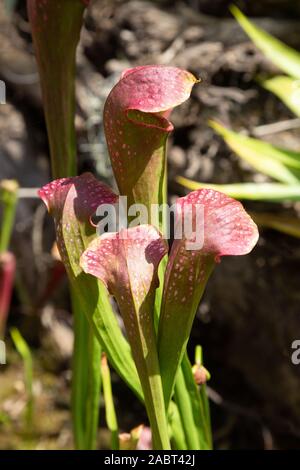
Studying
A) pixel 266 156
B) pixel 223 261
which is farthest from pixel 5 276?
pixel 266 156

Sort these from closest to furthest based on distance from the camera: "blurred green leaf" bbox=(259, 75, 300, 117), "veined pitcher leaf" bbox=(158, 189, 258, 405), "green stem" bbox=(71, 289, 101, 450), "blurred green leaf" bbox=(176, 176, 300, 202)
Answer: "veined pitcher leaf" bbox=(158, 189, 258, 405) < "green stem" bbox=(71, 289, 101, 450) < "blurred green leaf" bbox=(176, 176, 300, 202) < "blurred green leaf" bbox=(259, 75, 300, 117)

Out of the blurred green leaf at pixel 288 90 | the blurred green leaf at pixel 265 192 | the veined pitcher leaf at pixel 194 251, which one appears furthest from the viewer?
the blurred green leaf at pixel 288 90

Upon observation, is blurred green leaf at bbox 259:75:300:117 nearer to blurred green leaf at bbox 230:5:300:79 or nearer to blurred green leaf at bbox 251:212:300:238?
blurred green leaf at bbox 230:5:300:79

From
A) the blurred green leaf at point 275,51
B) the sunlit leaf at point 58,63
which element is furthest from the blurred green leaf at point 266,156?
the sunlit leaf at point 58,63

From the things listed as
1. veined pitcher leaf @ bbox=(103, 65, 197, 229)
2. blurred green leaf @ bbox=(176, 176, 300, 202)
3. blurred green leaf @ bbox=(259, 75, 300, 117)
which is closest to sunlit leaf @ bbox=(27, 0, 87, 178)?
veined pitcher leaf @ bbox=(103, 65, 197, 229)

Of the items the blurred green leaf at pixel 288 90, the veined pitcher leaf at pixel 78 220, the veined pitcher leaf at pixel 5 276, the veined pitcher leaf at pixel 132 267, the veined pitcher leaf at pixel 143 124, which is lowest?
the veined pitcher leaf at pixel 132 267

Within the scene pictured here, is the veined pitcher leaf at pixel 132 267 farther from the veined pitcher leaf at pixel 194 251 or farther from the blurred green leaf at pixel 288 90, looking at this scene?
the blurred green leaf at pixel 288 90
